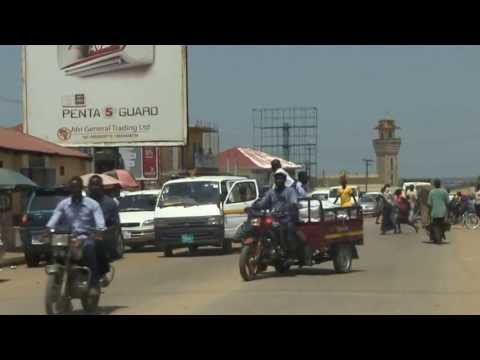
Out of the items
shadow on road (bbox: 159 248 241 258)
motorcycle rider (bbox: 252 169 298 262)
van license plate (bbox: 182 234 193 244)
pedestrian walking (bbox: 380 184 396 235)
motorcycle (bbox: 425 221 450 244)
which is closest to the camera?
motorcycle rider (bbox: 252 169 298 262)

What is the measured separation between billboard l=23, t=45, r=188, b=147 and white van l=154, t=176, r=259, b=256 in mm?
14206

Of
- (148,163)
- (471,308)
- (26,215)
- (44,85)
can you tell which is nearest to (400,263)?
(471,308)

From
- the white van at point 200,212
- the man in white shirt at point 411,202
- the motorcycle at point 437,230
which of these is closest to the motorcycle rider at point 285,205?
the white van at point 200,212

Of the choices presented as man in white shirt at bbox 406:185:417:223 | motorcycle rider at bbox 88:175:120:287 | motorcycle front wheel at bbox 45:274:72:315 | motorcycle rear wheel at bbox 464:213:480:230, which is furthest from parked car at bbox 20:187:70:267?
motorcycle rear wheel at bbox 464:213:480:230

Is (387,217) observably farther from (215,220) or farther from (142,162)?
(142,162)

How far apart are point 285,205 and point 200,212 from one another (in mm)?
6417

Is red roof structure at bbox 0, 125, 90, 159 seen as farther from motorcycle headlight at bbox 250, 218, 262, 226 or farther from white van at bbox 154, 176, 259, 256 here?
motorcycle headlight at bbox 250, 218, 262, 226

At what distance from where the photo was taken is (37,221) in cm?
2011

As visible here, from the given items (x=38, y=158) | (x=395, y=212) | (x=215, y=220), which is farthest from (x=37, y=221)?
(x=38, y=158)

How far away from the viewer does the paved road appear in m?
11.5

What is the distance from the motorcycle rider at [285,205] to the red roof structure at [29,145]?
15855 mm
